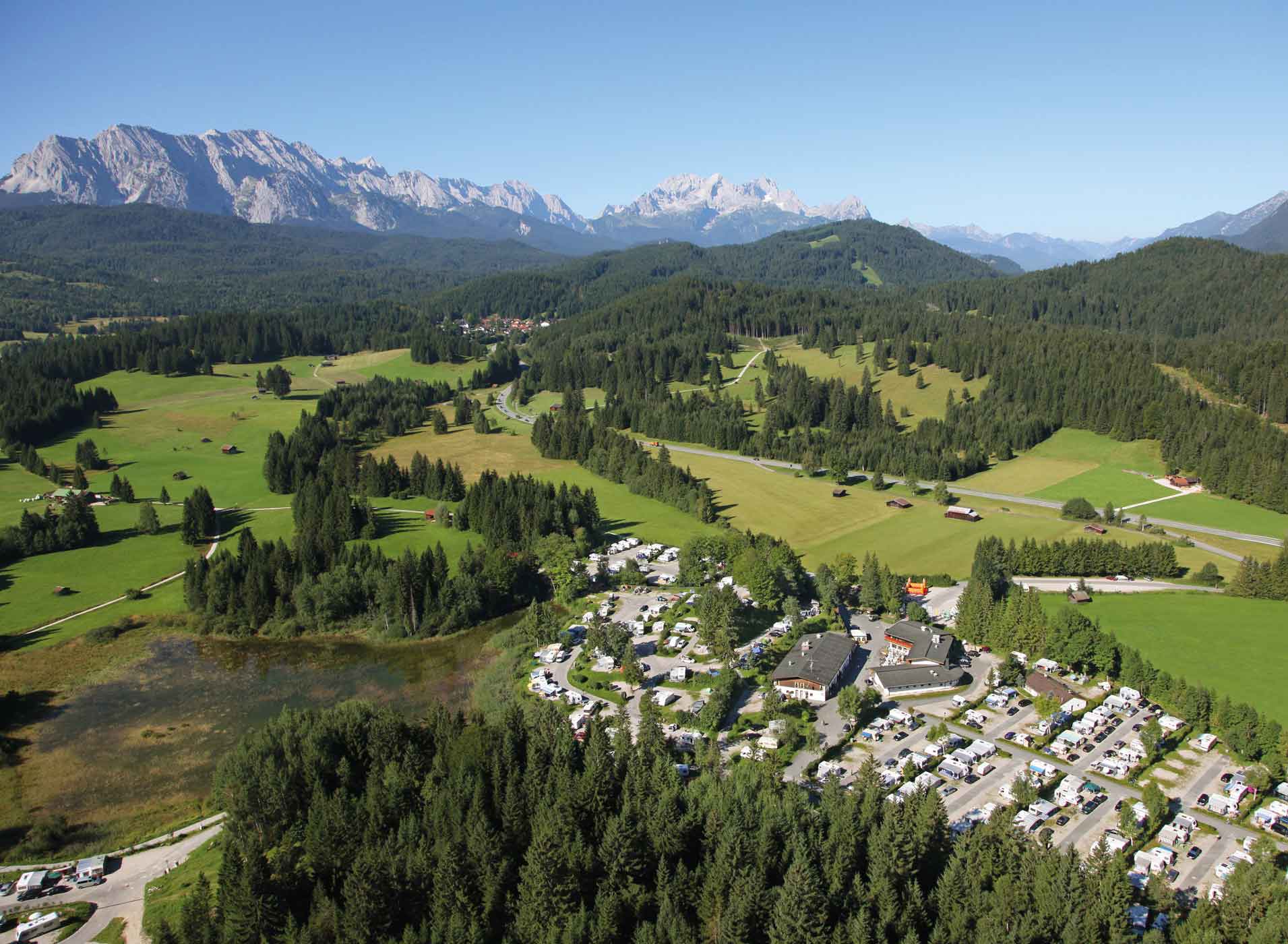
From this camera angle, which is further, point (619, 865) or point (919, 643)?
point (919, 643)

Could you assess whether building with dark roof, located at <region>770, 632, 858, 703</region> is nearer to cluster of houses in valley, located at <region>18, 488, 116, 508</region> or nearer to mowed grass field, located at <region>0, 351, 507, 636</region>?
mowed grass field, located at <region>0, 351, 507, 636</region>

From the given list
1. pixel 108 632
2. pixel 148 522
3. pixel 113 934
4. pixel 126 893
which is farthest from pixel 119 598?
pixel 113 934

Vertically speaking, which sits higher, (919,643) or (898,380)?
(898,380)

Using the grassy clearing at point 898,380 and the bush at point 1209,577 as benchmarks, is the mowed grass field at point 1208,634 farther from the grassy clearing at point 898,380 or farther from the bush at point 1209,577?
the grassy clearing at point 898,380

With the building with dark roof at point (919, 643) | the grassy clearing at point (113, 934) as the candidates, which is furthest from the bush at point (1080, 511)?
the grassy clearing at point (113, 934)

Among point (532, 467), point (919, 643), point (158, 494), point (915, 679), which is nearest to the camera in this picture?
point (915, 679)

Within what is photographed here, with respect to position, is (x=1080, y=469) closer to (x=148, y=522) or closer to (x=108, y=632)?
(x=108, y=632)

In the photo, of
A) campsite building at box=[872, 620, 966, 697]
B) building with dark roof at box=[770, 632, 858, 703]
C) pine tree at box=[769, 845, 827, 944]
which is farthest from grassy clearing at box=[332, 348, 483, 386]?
pine tree at box=[769, 845, 827, 944]
